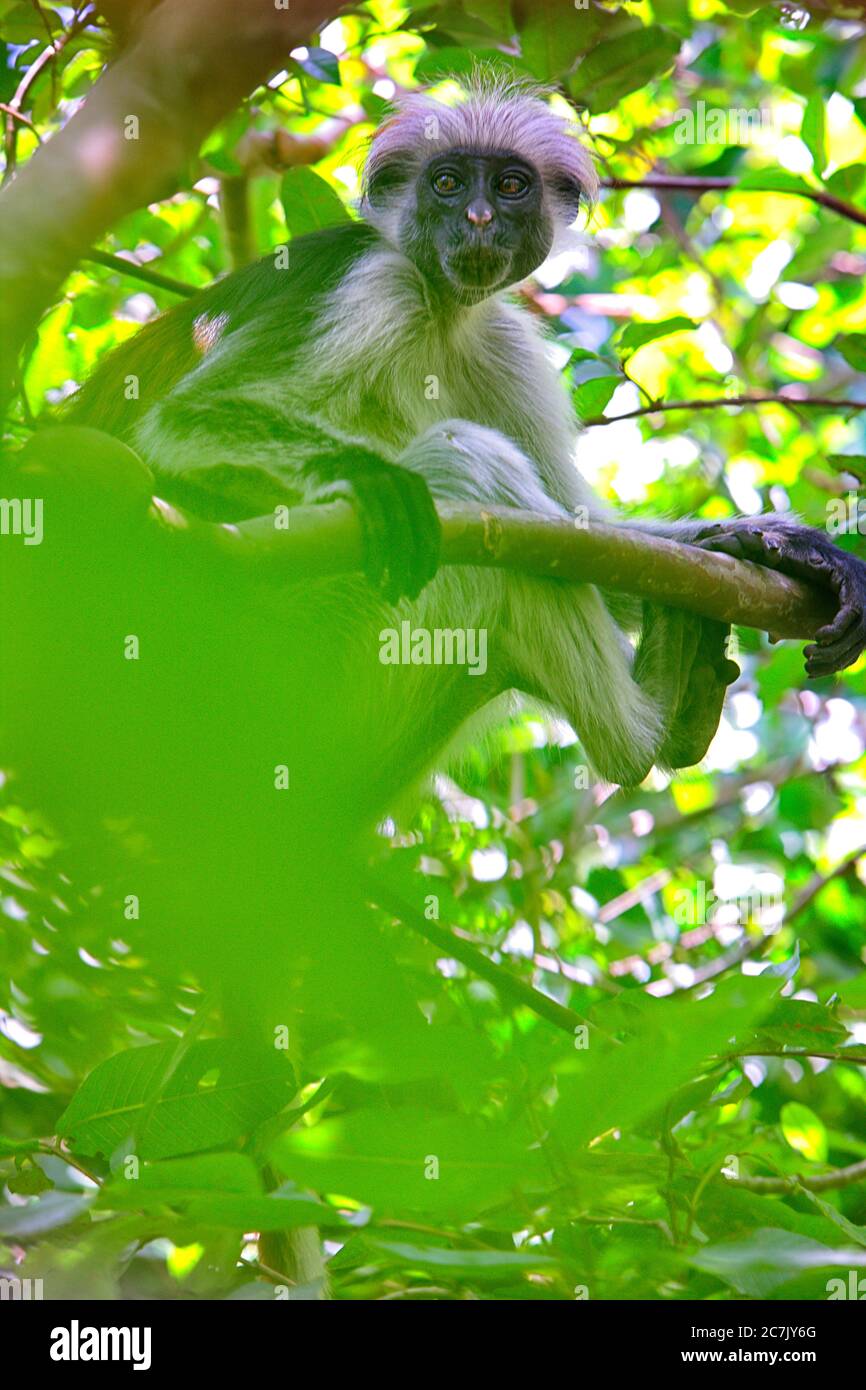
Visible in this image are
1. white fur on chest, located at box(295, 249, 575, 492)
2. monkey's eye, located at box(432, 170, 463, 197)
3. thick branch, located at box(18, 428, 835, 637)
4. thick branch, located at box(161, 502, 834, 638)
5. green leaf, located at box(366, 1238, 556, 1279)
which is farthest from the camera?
monkey's eye, located at box(432, 170, 463, 197)

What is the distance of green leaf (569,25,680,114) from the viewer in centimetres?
396

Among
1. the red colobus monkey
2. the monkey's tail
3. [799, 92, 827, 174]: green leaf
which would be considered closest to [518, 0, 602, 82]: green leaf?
the red colobus monkey

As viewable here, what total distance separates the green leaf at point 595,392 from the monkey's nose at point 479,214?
1.99ft

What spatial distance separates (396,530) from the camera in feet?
9.78

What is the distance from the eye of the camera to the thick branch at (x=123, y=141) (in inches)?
66.2

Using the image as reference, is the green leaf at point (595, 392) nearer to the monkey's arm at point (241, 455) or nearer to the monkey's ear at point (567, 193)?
the monkey's arm at point (241, 455)

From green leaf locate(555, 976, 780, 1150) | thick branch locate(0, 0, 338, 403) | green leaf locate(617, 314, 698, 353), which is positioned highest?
green leaf locate(617, 314, 698, 353)

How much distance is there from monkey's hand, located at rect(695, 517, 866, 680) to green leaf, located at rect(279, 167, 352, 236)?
170 centimetres

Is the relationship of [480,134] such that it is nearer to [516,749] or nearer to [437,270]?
[437,270]

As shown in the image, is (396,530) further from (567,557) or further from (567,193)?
(567,193)

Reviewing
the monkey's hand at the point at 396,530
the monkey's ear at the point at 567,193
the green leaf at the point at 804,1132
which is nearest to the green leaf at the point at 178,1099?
the monkey's hand at the point at 396,530

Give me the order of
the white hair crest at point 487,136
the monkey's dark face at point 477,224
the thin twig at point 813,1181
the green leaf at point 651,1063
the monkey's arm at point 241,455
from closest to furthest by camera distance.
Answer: the green leaf at point 651,1063, the thin twig at point 813,1181, the monkey's arm at point 241,455, the monkey's dark face at point 477,224, the white hair crest at point 487,136

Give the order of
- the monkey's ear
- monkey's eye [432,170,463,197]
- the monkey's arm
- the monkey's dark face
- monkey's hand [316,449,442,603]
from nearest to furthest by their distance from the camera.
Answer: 1. monkey's hand [316,449,442,603]
2. the monkey's arm
3. the monkey's dark face
4. monkey's eye [432,170,463,197]
5. the monkey's ear

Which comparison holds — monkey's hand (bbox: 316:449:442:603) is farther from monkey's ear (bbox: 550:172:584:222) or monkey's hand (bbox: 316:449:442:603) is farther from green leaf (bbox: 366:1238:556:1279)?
monkey's ear (bbox: 550:172:584:222)
